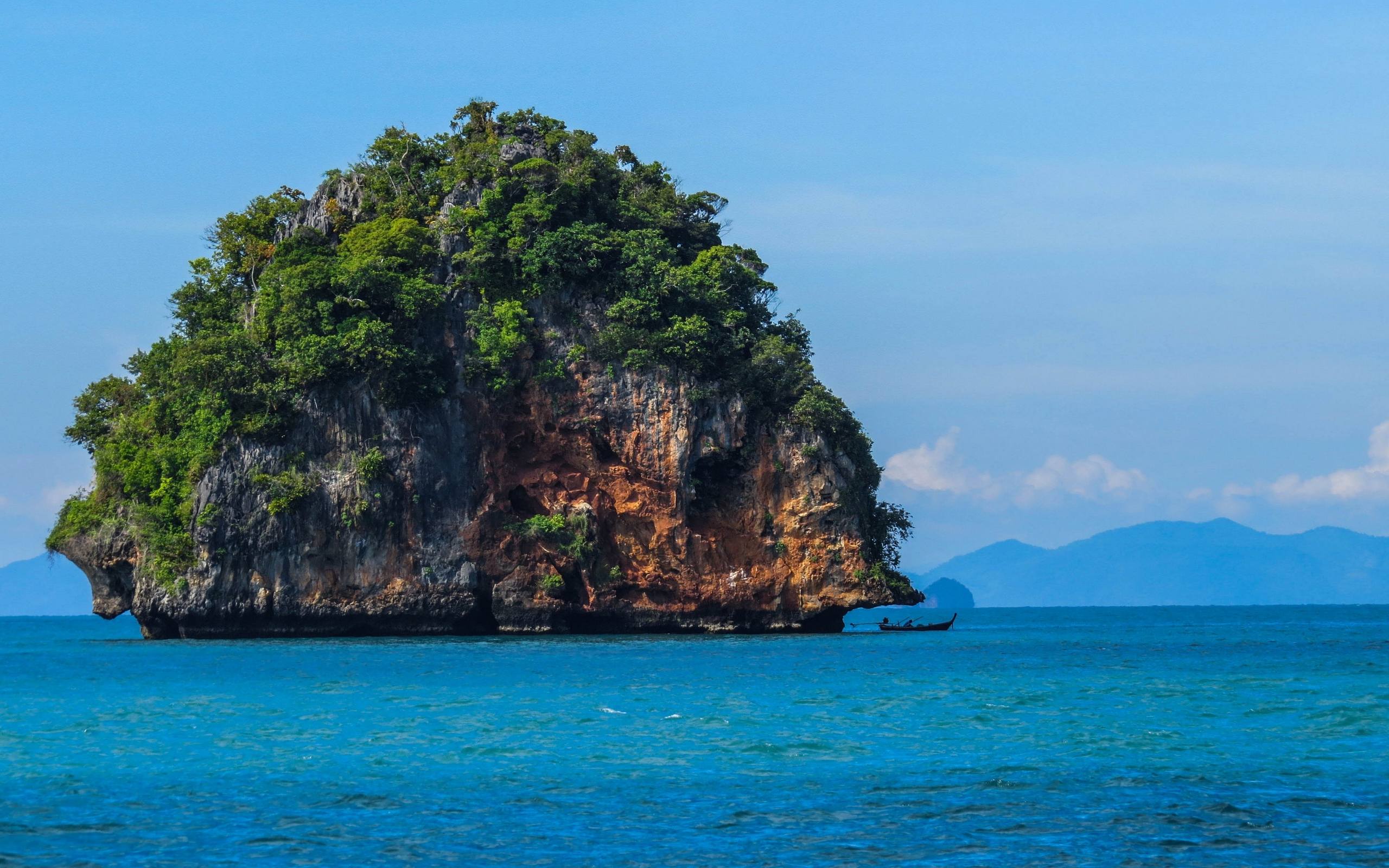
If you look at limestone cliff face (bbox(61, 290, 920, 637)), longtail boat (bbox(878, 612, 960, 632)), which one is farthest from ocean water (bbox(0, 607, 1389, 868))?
longtail boat (bbox(878, 612, 960, 632))

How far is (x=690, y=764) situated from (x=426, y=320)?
104 feet

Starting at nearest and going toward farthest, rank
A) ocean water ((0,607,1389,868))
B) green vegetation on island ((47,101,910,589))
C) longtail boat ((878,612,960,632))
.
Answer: ocean water ((0,607,1389,868)), green vegetation on island ((47,101,910,589)), longtail boat ((878,612,960,632))

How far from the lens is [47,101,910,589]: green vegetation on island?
45969 mm

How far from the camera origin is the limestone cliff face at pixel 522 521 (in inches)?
1821

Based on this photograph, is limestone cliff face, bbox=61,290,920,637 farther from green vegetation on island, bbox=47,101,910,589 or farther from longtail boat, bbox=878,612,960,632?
longtail boat, bbox=878,612,960,632

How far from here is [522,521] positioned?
48.6 metres

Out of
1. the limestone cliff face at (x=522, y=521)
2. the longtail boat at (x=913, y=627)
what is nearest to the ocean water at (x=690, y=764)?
the limestone cliff face at (x=522, y=521)

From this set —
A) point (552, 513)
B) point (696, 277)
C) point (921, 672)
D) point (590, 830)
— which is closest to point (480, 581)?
point (552, 513)

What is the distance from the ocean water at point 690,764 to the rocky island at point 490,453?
469 inches

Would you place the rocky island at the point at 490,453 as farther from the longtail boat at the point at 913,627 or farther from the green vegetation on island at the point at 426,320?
the longtail boat at the point at 913,627

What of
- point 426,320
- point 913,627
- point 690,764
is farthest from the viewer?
point 913,627

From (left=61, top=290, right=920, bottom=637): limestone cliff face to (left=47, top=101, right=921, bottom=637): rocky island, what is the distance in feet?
0.26

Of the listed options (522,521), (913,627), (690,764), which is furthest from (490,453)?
(690,764)

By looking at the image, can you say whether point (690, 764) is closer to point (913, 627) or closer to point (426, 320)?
point (426, 320)
